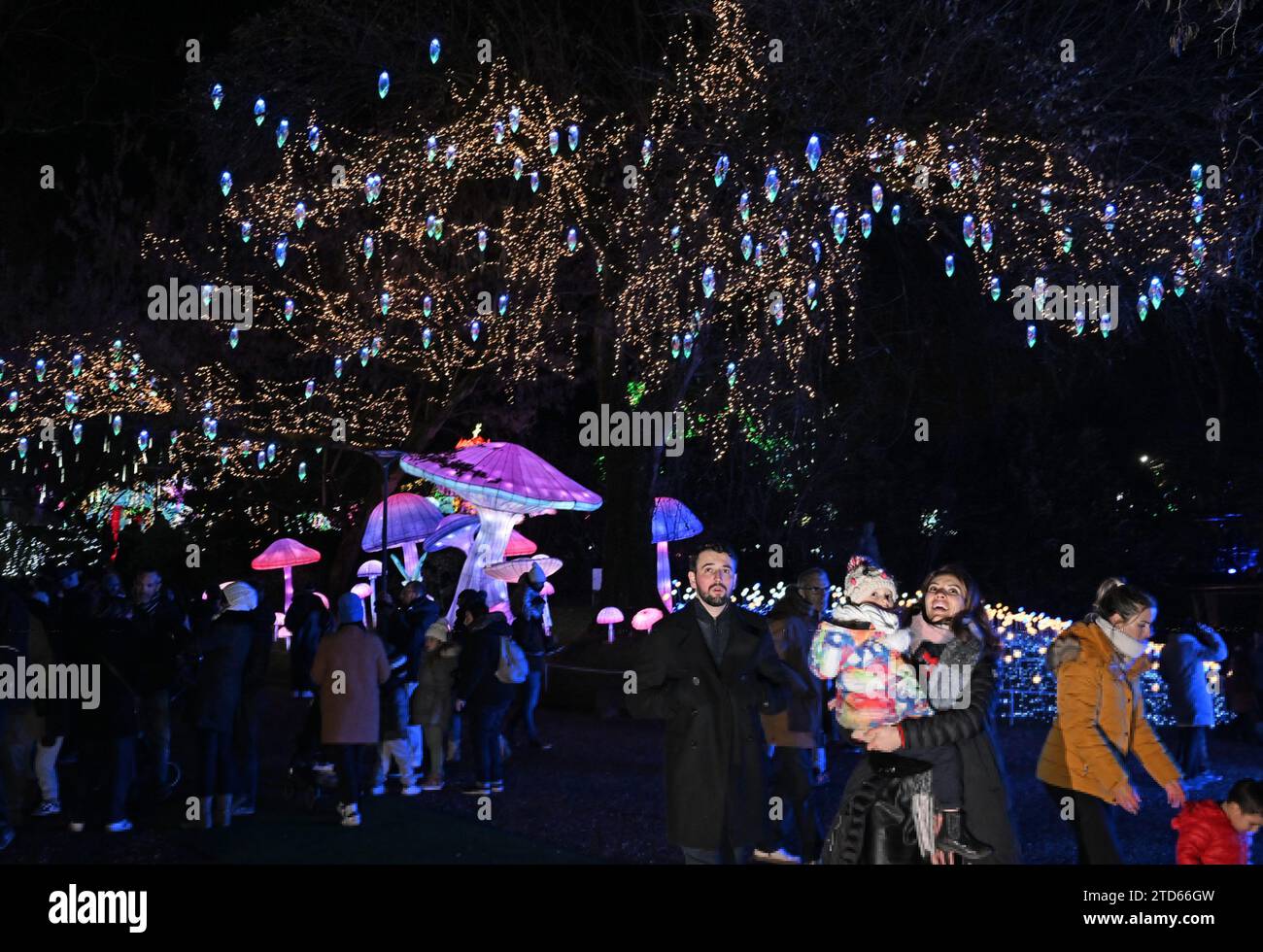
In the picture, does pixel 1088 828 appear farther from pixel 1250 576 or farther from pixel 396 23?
pixel 396 23

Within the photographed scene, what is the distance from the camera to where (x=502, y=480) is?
71.8ft

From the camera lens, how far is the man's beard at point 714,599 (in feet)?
20.4

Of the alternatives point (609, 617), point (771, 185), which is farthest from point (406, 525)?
point (771, 185)

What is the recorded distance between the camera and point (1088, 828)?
602 centimetres

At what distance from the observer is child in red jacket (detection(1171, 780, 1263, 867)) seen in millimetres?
5512

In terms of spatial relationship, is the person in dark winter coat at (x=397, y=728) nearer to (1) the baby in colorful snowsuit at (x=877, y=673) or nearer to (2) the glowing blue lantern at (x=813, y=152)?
(2) the glowing blue lantern at (x=813, y=152)

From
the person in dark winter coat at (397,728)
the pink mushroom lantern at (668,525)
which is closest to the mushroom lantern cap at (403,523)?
the pink mushroom lantern at (668,525)

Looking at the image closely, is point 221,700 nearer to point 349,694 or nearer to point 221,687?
point 221,687

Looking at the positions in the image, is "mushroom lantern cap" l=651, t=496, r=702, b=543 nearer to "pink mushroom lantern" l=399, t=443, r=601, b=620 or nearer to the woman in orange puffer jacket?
"pink mushroom lantern" l=399, t=443, r=601, b=620

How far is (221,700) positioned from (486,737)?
2.31 meters

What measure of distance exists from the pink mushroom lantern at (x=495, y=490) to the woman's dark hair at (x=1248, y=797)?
52.7 ft

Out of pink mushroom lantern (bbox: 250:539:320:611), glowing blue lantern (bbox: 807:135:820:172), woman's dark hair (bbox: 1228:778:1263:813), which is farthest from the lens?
pink mushroom lantern (bbox: 250:539:320:611)

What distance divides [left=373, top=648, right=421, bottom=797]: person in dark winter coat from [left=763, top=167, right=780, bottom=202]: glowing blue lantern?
6.12 m

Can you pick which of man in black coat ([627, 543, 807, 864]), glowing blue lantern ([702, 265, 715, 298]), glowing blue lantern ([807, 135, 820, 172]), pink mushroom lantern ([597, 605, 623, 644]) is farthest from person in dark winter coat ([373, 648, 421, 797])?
pink mushroom lantern ([597, 605, 623, 644])
